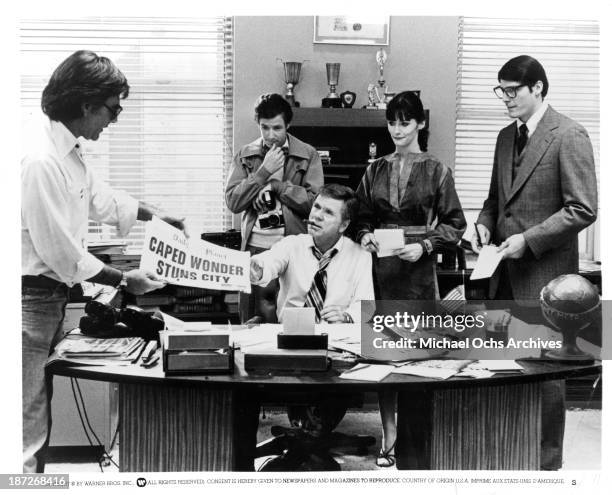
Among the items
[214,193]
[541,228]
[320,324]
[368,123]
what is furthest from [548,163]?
[214,193]

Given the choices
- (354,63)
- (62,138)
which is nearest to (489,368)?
(354,63)

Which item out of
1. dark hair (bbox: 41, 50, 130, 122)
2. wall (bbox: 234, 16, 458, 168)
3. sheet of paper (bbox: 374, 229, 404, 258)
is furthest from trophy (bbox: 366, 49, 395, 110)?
dark hair (bbox: 41, 50, 130, 122)

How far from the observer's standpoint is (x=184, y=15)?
2428 mm

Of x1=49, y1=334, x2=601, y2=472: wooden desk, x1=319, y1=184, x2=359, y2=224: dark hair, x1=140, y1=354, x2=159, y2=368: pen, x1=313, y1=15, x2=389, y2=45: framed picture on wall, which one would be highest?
x1=313, y1=15, x2=389, y2=45: framed picture on wall

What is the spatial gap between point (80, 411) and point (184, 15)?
1.54 meters

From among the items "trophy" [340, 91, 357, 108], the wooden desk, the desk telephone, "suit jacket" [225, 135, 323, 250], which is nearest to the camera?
the wooden desk

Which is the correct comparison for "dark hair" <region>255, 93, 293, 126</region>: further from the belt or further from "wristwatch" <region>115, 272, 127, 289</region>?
the belt

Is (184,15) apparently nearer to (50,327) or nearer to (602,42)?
(50,327)

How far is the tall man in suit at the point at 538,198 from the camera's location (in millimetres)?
2422

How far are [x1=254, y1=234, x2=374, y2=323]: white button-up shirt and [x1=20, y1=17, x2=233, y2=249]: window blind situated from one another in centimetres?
24

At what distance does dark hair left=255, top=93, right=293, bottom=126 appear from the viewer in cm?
260

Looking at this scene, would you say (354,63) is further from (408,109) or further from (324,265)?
(324,265)

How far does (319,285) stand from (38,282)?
0.97 metres

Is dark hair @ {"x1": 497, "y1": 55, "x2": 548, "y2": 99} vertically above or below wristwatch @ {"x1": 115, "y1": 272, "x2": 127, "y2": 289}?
above
